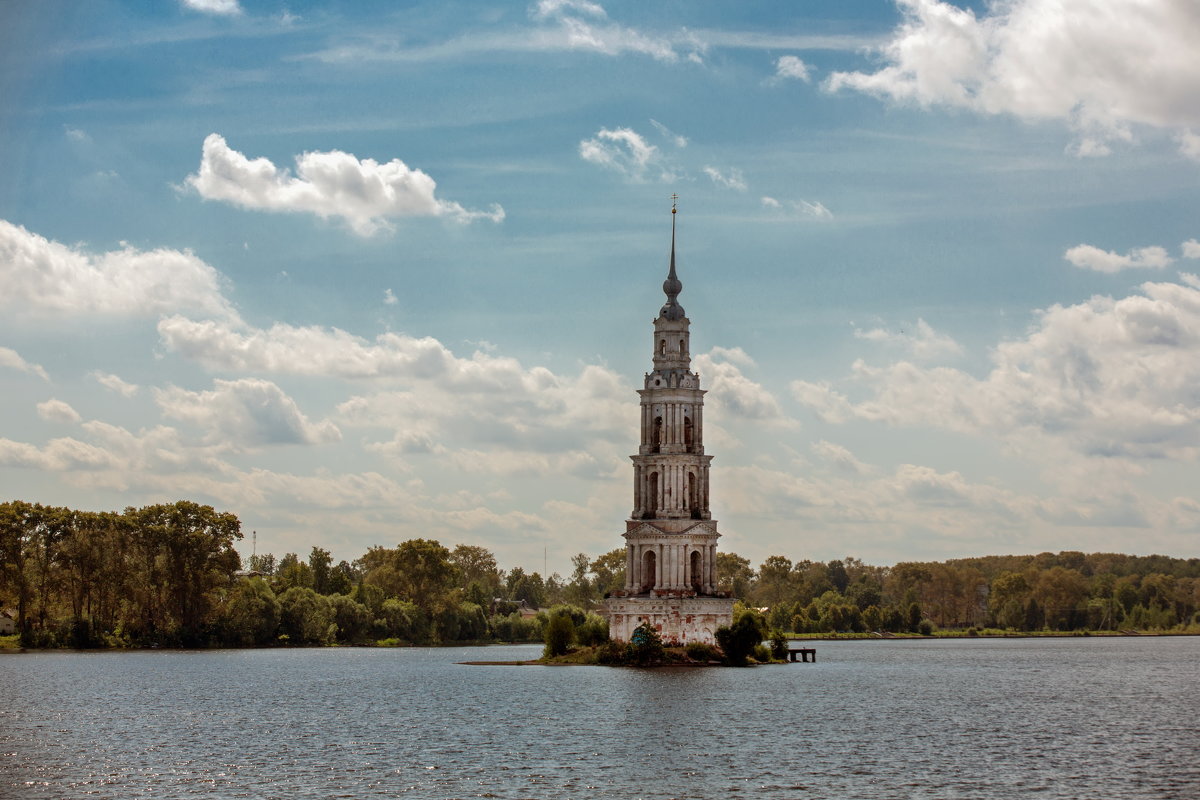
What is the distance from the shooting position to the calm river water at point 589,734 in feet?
173

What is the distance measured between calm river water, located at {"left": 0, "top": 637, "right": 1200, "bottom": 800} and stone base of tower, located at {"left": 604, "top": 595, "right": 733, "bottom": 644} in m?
4.26

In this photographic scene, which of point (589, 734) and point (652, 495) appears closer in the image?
point (589, 734)

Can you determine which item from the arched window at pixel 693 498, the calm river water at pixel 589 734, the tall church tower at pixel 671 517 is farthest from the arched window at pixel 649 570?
the calm river water at pixel 589 734

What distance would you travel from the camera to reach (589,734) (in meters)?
68.6

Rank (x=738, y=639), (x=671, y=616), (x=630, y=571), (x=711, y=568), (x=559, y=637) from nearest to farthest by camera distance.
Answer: (x=671, y=616)
(x=738, y=639)
(x=711, y=568)
(x=630, y=571)
(x=559, y=637)

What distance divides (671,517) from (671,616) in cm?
799

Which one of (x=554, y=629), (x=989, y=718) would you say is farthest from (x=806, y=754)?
(x=554, y=629)

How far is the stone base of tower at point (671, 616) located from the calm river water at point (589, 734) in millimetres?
4265

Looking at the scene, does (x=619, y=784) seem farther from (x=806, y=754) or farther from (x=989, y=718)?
(x=989, y=718)

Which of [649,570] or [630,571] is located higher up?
[649,570]

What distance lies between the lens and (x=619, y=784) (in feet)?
174

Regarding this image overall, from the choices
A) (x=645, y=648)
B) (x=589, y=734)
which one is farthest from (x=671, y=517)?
(x=589, y=734)

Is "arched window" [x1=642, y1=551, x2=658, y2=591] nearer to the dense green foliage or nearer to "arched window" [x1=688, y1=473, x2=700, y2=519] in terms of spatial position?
"arched window" [x1=688, y1=473, x2=700, y2=519]

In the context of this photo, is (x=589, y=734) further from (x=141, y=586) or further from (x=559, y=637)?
(x=141, y=586)
